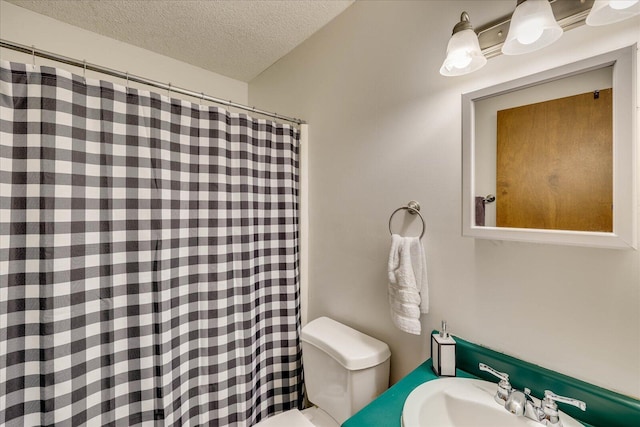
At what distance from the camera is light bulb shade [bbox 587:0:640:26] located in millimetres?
589

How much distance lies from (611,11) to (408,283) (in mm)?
880

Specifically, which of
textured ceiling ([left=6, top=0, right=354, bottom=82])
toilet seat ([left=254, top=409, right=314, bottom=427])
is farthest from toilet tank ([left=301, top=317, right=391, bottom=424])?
textured ceiling ([left=6, top=0, right=354, bottom=82])

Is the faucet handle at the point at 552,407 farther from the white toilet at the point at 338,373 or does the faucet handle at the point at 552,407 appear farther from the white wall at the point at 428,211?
Answer: the white toilet at the point at 338,373

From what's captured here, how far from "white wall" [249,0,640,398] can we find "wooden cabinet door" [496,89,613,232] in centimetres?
10

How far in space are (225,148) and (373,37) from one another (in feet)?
2.83

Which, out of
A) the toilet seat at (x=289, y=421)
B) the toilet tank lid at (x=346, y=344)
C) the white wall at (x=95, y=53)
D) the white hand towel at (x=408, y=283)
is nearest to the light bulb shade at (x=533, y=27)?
the white hand towel at (x=408, y=283)

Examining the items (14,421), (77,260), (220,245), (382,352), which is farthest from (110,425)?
(382,352)

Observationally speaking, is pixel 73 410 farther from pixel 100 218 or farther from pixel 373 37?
pixel 373 37

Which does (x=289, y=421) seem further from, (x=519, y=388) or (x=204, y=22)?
(x=204, y=22)

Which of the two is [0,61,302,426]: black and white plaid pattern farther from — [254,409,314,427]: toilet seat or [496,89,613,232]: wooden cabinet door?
[496,89,613,232]: wooden cabinet door

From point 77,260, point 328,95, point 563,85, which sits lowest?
point 77,260

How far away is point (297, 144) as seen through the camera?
161cm

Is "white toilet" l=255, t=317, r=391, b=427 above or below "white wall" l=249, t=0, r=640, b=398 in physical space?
below

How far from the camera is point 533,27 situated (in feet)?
2.29
